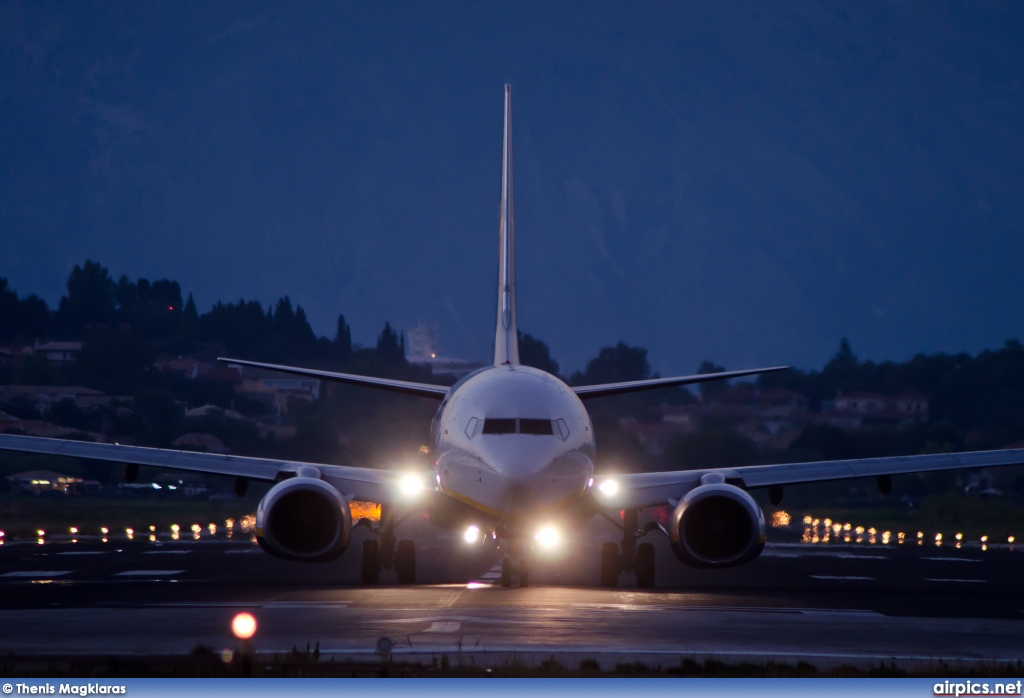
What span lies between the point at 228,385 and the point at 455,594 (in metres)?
35.8

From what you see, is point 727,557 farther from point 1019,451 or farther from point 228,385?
point 228,385

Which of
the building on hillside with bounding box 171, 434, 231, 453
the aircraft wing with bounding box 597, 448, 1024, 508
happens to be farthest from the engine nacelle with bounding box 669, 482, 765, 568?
the building on hillside with bounding box 171, 434, 231, 453

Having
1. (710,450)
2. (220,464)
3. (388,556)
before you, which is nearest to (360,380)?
(220,464)

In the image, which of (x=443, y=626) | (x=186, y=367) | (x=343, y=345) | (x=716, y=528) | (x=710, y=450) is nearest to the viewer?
(x=443, y=626)

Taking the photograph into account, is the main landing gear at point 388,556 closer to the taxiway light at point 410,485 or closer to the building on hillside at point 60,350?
the taxiway light at point 410,485

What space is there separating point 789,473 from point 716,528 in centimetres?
311

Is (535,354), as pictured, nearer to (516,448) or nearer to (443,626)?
(516,448)

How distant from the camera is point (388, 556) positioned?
22203mm

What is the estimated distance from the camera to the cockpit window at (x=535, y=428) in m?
19.3

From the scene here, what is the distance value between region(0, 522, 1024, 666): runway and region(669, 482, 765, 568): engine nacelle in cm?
62

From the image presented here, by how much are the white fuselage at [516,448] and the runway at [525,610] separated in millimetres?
1313

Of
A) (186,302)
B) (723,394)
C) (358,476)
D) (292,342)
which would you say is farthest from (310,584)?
(186,302)

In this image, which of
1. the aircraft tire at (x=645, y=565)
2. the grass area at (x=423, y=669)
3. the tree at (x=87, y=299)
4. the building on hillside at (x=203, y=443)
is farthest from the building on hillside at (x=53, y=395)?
the grass area at (x=423, y=669)

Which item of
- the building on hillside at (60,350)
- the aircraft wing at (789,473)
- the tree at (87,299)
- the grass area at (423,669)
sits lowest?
the grass area at (423,669)
